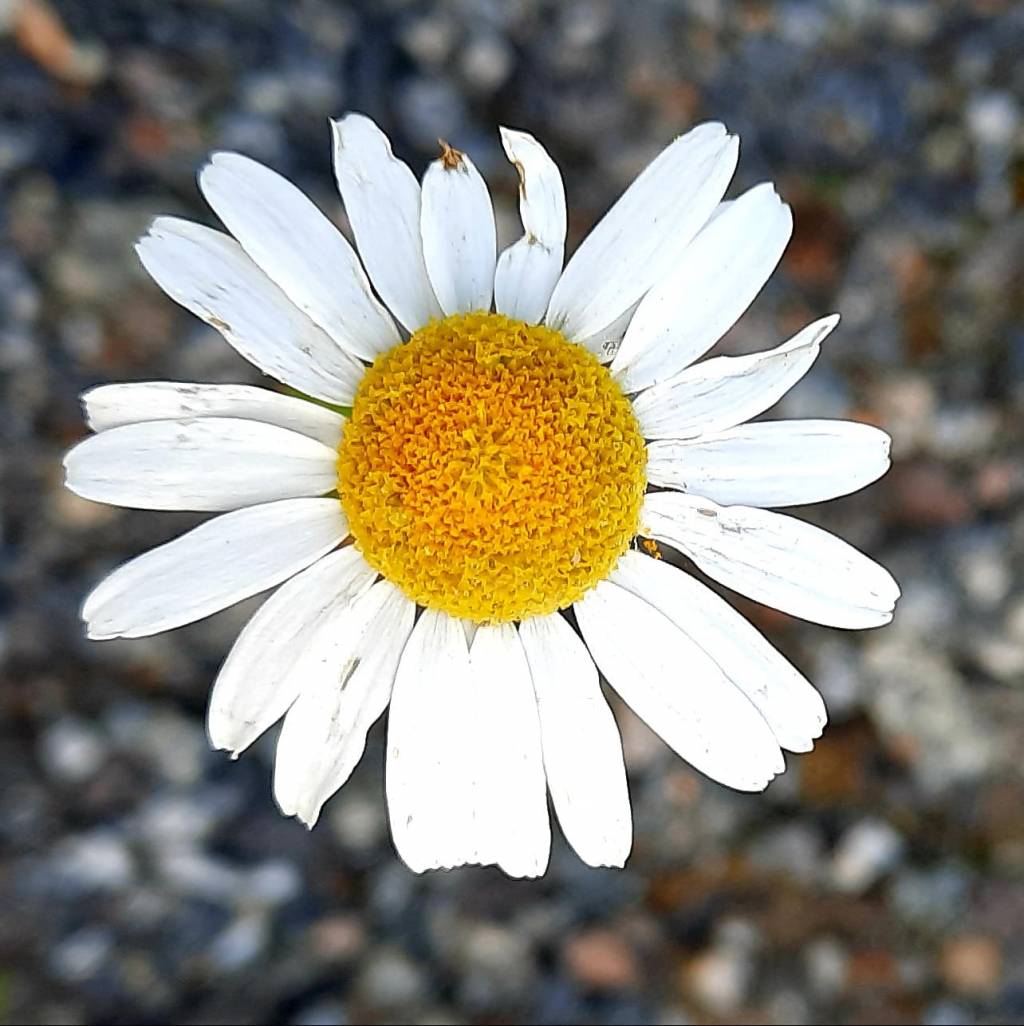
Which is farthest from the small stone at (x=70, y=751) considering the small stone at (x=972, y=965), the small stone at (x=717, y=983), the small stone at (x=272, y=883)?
the small stone at (x=972, y=965)

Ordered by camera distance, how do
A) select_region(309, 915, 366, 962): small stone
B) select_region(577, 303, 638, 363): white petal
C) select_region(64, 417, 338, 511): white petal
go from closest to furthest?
1. select_region(64, 417, 338, 511): white petal
2. select_region(577, 303, 638, 363): white petal
3. select_region(309, 915, 366, 962): small stone

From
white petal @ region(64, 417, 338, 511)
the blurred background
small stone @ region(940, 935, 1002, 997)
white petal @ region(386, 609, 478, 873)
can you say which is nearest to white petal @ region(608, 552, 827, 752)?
white petal @ region(386, 609, 478, 873)

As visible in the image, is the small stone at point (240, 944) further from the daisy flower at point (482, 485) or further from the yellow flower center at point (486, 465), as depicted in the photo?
the yellow flower center at point (486, 465)

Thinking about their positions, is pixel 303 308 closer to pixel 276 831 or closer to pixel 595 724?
pixel 595 724

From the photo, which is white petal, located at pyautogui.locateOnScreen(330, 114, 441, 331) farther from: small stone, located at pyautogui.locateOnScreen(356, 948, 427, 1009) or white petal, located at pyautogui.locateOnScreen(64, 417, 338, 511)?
small stone, located at pyautogui.locateOnScreen(356, 948, 427, 1009)

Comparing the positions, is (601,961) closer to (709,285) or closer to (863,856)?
(863,856)
